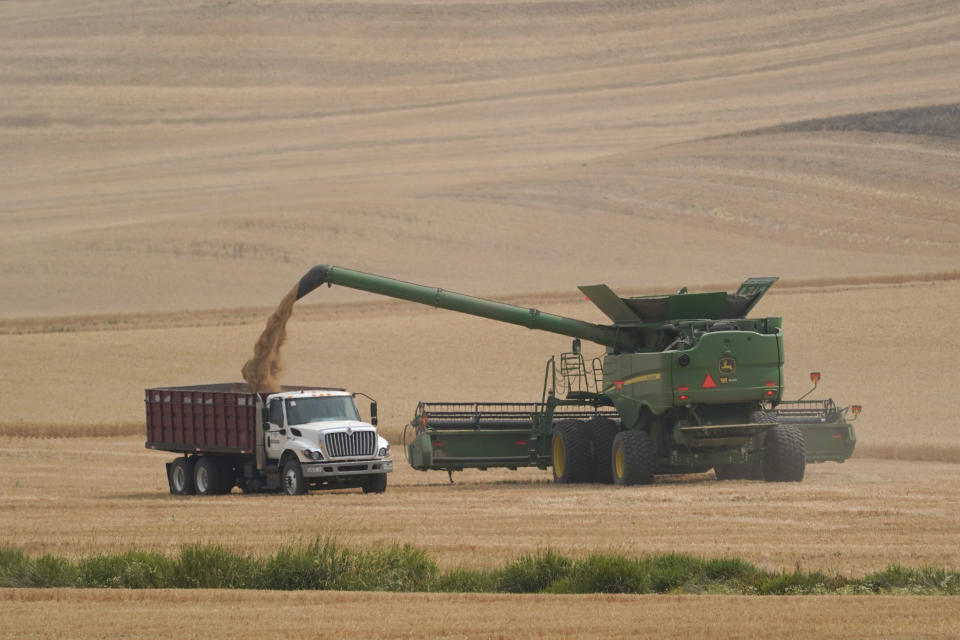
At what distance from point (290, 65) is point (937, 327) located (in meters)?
88.7

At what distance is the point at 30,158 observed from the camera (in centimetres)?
10619

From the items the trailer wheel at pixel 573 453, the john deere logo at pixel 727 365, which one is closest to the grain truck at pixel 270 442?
the trailer wheel at pixel 573 453

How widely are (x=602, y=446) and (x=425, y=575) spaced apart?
12921mm

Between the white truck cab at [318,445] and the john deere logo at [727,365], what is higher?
the john deere logo at [727,365]

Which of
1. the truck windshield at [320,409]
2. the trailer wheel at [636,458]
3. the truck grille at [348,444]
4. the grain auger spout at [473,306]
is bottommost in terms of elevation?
the trailer wheel at [636,458]

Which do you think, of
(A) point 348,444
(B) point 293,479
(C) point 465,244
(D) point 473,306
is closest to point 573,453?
(D) point 473,306

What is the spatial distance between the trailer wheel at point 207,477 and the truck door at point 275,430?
3.99 ft

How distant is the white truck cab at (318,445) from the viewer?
86.6ft

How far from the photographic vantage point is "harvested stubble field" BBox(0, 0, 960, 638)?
18078 millimetres

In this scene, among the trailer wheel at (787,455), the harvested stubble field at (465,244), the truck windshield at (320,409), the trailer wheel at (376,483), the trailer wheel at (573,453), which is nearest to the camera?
the harvested stubble field at (465,244)

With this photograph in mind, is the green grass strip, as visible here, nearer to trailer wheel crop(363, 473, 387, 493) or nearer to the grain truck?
the grain truck

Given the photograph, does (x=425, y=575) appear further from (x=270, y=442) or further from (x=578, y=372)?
(x=578, y=372)

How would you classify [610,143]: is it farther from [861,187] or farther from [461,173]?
[861,187]

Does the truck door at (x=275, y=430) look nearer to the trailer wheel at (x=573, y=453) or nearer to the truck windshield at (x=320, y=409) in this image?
the truck windshield at (x=320, y=409)
